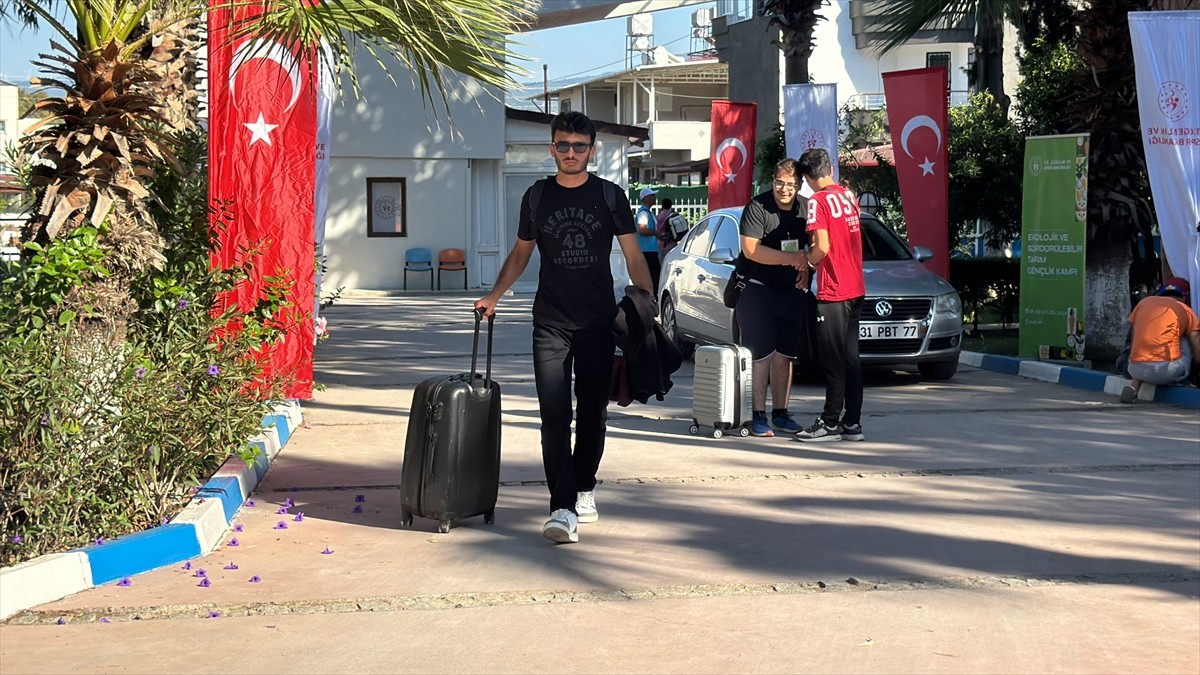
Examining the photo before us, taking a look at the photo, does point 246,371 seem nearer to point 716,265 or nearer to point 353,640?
point 353,640

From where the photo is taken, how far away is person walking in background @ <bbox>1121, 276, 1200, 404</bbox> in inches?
472

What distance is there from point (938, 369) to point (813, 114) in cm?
534

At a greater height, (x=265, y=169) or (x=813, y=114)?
(x=813, y=114)

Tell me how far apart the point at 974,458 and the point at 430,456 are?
4028 millimetres

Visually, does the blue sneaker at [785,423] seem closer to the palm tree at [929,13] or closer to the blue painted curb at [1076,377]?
the blue painted curb at [1076,377]

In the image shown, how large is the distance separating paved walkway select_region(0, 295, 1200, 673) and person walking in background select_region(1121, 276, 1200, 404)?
1.48m

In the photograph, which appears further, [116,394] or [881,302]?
[881,302]

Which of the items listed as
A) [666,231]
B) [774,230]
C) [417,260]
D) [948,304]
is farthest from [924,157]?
[417,260]

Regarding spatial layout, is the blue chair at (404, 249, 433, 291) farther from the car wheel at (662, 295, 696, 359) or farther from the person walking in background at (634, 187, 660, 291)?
the car wheel at (662, 295, 696, 359)

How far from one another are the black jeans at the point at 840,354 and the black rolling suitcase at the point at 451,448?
356 centimetres

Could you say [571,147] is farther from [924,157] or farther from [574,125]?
[924,157]

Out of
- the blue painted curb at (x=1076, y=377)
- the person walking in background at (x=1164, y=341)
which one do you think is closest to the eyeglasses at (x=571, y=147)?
the person walking in background at (x=1164, y=341)

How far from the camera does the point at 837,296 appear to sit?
10.1m

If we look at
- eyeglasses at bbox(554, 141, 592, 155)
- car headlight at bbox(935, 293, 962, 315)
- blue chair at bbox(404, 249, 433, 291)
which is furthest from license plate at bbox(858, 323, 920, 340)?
blue chair at bbox(404, 249, 433, 291)
